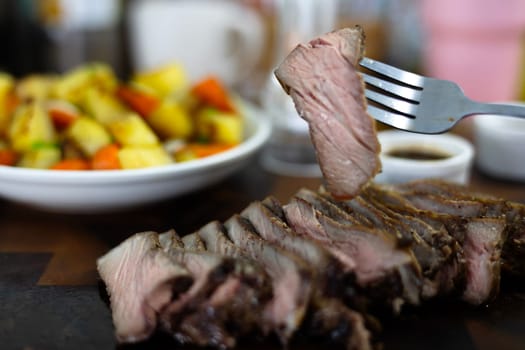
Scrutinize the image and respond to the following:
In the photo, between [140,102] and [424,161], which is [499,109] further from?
[140,102]

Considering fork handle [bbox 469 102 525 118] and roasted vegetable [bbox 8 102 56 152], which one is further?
roasted vegetable [bbox 8 102 56 152]

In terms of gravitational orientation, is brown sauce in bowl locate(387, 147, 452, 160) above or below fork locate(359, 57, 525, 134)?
below

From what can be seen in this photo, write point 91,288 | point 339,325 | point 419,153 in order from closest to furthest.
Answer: point 339,325 → point 91,288 → point 419,153

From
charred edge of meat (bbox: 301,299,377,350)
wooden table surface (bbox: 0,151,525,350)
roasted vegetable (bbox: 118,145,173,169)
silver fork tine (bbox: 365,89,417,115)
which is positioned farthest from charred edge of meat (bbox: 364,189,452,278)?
roasted vegetable (bbox: 118,145,173,169)

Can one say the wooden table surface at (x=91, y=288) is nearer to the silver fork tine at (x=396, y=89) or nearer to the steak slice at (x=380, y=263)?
the steak slice at (x=380, y=263)

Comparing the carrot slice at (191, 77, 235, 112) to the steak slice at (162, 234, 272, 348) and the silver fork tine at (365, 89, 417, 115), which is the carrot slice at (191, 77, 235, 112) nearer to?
the silver fork tine at (365, 89, 417, 115)

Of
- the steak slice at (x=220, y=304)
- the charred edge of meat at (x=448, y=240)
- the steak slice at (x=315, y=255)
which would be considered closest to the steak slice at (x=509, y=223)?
the charred edge of meat at (x=448, y=240)

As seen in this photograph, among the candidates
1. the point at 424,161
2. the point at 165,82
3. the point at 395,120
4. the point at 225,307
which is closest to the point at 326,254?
the point at 225,307

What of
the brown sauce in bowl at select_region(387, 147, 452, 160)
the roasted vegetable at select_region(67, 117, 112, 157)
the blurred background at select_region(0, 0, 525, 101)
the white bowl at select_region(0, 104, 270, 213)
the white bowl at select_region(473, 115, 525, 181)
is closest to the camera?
the white bowl at select_region(0, 104, 270, 213)
